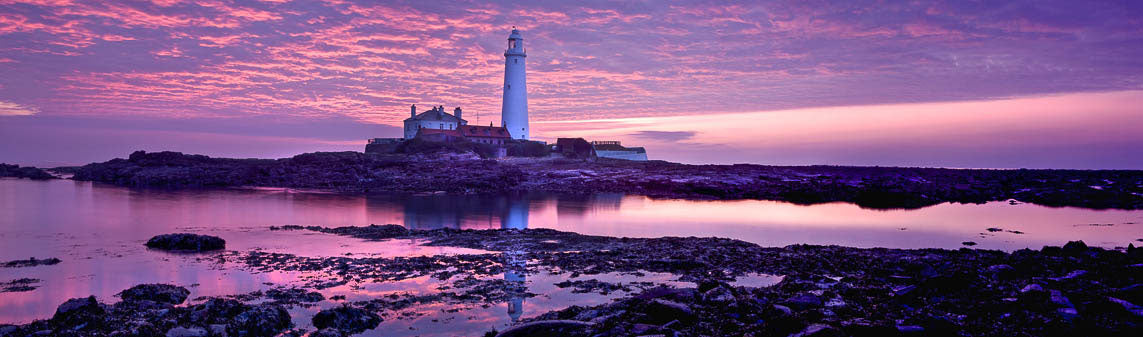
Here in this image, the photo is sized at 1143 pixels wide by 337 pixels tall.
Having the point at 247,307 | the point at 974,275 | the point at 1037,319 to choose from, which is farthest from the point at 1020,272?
the point at 247,307

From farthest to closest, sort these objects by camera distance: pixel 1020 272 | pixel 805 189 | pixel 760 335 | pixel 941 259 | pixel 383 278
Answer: pixel 805 189
pixel 941 259
pixel 383 278
pixel 1020 272
pixel 760 335

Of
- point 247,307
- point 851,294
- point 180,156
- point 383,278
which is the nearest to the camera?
point 247,307

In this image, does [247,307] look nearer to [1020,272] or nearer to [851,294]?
[851,294]

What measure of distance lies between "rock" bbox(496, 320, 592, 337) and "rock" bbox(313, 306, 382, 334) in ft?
7.10

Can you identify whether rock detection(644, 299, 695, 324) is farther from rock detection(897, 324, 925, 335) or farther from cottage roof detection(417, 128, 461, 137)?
cottage roof detection(417, 128, 461, 137)

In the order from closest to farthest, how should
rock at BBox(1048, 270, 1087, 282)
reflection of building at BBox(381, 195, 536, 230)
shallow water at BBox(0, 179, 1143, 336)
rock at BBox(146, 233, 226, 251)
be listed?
1. rock at BBox(1048, 270, 1087, 282)
2. shallow water at BBox(0, 179, 1143, 336)
3. rock at BBox(146, 233, 226, 251)
4. reflection of building at BBox(381, 195, 536, 230)

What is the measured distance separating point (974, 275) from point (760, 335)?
509 cm

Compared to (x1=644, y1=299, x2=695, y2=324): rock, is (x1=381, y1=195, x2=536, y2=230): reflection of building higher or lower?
lower

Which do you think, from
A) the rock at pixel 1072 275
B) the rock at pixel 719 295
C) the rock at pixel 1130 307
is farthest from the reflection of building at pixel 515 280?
the rock at pixel 1072 275

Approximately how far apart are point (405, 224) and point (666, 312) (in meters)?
16.2

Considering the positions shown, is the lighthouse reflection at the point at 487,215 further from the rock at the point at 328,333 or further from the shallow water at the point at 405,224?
the rock at the point at 328,333

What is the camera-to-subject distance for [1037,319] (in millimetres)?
7793

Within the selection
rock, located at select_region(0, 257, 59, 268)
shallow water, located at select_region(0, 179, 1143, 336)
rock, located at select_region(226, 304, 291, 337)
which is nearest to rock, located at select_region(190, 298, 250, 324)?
rock, located at select_region(226, 304, 291, 337)

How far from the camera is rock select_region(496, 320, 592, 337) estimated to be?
756cm
